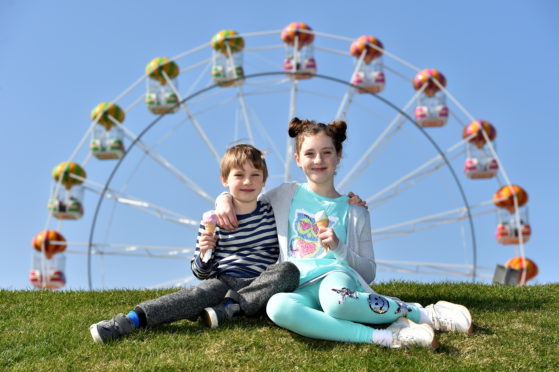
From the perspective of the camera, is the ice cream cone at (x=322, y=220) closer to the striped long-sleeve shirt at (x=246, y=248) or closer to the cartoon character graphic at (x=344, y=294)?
the cartoon character graphic at (x=344, y=294)

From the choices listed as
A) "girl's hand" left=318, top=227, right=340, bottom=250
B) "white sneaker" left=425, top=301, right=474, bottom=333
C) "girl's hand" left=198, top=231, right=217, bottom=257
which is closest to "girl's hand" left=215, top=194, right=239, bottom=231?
"girl's hand" left=198, top=231, right=217, bottom=257

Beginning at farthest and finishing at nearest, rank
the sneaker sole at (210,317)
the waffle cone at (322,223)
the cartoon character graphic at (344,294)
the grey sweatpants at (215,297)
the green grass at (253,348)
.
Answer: the sneaker sole at (210,317), the grey sweatpants at (215,297), the waffle cone at (322,223), the cartoon character graphic at (344,294), the green grass at (253,348)

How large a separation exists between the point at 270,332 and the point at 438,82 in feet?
40.3

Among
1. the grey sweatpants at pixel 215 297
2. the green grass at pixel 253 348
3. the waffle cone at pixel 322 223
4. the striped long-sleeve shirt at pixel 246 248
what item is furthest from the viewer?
the striped long-sleeve shirt at pixel 246 248

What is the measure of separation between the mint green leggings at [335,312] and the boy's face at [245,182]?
2.02 feet

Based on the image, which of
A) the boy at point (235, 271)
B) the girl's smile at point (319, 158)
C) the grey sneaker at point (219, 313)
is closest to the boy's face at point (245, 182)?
the boy at point (235, 271)

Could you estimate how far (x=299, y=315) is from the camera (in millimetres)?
3283

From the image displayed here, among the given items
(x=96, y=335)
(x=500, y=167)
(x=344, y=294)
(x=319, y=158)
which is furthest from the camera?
(x=500, y=167)

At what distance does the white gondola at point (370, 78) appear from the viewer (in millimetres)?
14648

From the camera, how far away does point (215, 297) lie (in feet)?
11.7

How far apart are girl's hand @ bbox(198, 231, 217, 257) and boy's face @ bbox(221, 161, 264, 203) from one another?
29 cm

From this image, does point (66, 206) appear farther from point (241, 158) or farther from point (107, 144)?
point (241, 158)

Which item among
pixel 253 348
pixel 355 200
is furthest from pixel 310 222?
pixel 253 348

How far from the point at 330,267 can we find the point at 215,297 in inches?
25.6
